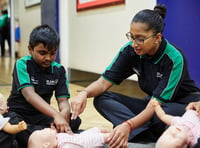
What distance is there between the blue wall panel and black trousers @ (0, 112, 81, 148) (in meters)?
1.00

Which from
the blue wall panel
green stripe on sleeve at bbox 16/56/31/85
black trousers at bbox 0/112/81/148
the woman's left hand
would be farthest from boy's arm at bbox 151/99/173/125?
the blue wall panel

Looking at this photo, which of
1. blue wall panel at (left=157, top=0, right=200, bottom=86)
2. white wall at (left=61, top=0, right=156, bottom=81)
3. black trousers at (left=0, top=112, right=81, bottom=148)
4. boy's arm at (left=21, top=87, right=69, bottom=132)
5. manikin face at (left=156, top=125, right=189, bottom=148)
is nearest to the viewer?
manikin face at (left=156, top=125, right=189, bottom=148)

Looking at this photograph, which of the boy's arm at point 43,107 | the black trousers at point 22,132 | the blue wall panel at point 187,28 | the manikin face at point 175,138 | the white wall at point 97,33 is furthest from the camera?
the white wall at point 97,33

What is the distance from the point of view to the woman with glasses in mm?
→ 1164

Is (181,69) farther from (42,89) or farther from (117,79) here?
(42,89)

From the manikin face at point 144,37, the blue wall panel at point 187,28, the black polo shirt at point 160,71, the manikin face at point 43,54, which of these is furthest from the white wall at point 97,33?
the manikin face at point 43,54

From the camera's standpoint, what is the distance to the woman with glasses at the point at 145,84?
1.16 metres

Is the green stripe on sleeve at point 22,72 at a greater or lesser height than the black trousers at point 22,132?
greater

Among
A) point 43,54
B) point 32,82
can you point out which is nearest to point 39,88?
point 32,82

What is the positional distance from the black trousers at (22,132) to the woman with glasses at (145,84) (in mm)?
174

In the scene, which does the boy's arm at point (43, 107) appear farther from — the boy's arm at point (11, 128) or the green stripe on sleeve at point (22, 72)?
the boy's arm at point (11, 128)

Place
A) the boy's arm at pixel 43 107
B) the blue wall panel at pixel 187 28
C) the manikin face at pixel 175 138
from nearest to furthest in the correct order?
the manikin face at pixel 175 138, the boy's arm at pixel 43 107, the blue wall panel at pixel 187 28

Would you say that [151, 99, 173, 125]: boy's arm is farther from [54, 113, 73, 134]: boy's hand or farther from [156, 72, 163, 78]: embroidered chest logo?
[54, 113, 73, 134]: boy's hand

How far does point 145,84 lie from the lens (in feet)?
4.43
